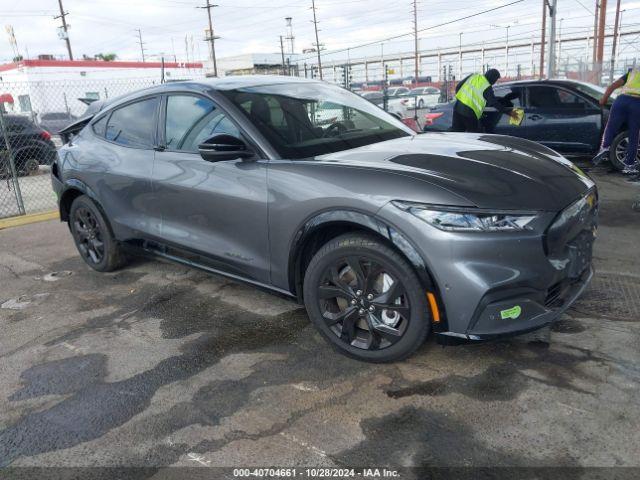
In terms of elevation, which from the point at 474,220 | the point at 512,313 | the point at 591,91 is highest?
the point at 591,91

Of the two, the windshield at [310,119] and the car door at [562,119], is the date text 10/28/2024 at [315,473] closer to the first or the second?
the windshield at [310,119]

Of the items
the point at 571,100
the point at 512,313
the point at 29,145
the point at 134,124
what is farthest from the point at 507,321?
the point at 29,145

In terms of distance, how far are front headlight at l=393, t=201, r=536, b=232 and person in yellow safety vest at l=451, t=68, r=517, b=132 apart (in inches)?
198

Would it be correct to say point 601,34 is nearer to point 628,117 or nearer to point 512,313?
point 628,117

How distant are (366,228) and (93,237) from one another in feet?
10.1

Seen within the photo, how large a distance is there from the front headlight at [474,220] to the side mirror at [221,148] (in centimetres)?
126

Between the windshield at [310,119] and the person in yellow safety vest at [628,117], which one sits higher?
the windshield at [310,119]

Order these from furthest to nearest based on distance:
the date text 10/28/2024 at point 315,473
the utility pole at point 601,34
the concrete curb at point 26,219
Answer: the utility pole at point 601,34 < the concrete curb at point 26,219 < the date text 10/28/2024 at point 315,473

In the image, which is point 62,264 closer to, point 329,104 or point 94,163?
point 94,163

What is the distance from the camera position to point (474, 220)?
2561mm

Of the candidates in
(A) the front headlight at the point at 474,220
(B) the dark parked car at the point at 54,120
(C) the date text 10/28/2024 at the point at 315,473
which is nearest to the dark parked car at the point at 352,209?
(A) the front headlight at the point at 474,220

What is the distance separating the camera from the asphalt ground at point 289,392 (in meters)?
2.35

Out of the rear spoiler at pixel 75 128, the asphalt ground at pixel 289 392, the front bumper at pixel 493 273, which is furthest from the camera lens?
the rear spoiler at pixel 75 128

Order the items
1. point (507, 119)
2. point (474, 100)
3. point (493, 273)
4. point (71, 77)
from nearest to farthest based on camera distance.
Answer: point (493, 273) < point (474, 100) < point (507, 119) < point (71, 77)
